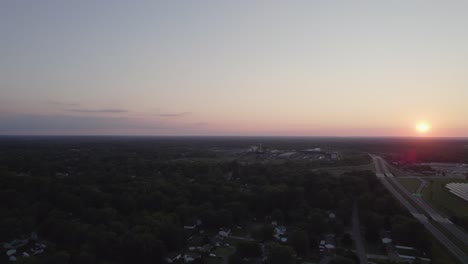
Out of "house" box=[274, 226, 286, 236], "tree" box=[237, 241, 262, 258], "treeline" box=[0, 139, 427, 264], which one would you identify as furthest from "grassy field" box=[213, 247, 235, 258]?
"house" box=[274, 226, 286, 236]

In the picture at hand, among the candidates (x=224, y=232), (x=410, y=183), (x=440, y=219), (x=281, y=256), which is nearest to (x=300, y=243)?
(x=281, y=256)

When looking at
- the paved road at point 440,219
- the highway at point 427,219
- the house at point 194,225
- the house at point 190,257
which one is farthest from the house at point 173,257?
the paved road at point 440,219

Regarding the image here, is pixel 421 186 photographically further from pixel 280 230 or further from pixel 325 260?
pixel 325 260

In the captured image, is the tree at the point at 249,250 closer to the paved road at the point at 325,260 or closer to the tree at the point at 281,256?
the tree at the point at 281,256

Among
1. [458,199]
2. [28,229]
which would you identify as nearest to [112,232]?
[28,229]

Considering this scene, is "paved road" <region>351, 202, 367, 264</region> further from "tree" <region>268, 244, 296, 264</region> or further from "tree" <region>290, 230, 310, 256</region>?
"tree" <region>268, 244, 296, 264</region>
